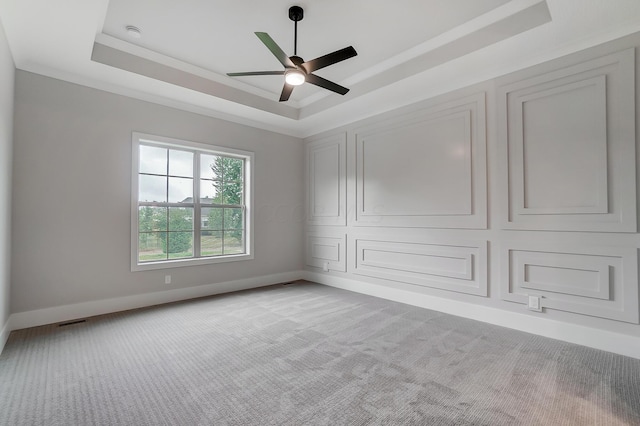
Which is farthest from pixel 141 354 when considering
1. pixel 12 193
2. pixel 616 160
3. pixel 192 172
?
pixel 616 160

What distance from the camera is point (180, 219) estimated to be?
14.4 feet

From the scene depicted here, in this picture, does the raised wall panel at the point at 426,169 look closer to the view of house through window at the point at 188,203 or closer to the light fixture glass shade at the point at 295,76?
the light fixture glass shade at the point at 295,76

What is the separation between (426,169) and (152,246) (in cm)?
378

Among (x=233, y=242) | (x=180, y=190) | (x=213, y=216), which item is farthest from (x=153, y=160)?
(x=233, y=242)

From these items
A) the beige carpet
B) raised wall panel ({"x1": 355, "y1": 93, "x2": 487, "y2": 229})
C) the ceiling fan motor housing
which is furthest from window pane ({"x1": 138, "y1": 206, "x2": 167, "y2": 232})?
the ceiling fan motor housing

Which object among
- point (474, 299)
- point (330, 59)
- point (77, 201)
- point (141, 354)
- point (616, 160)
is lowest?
point (141, 354)

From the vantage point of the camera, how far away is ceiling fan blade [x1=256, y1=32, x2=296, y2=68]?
7.70 ft

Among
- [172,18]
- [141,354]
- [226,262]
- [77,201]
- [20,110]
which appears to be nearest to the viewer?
[141,354]

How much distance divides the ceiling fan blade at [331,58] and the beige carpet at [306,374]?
250cm

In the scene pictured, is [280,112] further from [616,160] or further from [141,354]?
[616,160]

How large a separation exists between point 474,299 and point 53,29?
4.89 m

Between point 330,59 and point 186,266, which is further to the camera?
point 186,266

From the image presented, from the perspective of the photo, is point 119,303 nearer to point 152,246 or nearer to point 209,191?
point 152,246

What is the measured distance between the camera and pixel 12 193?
309 cm
